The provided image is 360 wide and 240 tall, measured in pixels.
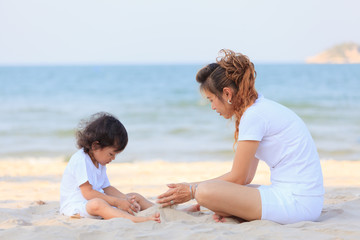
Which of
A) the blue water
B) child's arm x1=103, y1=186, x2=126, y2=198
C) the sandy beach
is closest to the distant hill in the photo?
the blue water

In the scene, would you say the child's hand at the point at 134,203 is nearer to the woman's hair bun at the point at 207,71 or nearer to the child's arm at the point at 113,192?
the child's arm at the point at 113,192

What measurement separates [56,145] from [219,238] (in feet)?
28.4

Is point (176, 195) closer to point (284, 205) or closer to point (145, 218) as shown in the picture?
point (145, 218)

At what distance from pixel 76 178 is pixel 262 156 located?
1.63 metres

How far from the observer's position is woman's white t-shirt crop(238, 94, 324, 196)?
10.8ft

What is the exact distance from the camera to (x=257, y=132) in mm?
3240

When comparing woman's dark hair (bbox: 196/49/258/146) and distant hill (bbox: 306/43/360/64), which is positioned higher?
distant hill (bbox: 306/43/360/64)

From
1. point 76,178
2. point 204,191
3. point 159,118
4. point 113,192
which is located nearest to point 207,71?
point 204,191

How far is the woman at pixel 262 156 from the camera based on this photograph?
3291mm

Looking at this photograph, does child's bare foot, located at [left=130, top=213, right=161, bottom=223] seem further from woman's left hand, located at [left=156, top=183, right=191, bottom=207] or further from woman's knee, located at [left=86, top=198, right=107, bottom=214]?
woman's knee, located at [left=86, top=198, right=107, bottom=214]

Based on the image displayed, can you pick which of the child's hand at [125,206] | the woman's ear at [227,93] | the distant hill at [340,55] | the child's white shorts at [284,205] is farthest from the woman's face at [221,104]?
the distant hill at [340,55]

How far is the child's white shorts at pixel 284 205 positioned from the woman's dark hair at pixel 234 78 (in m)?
0.65

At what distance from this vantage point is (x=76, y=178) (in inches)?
151

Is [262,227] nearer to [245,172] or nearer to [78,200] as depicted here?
[245,172]
